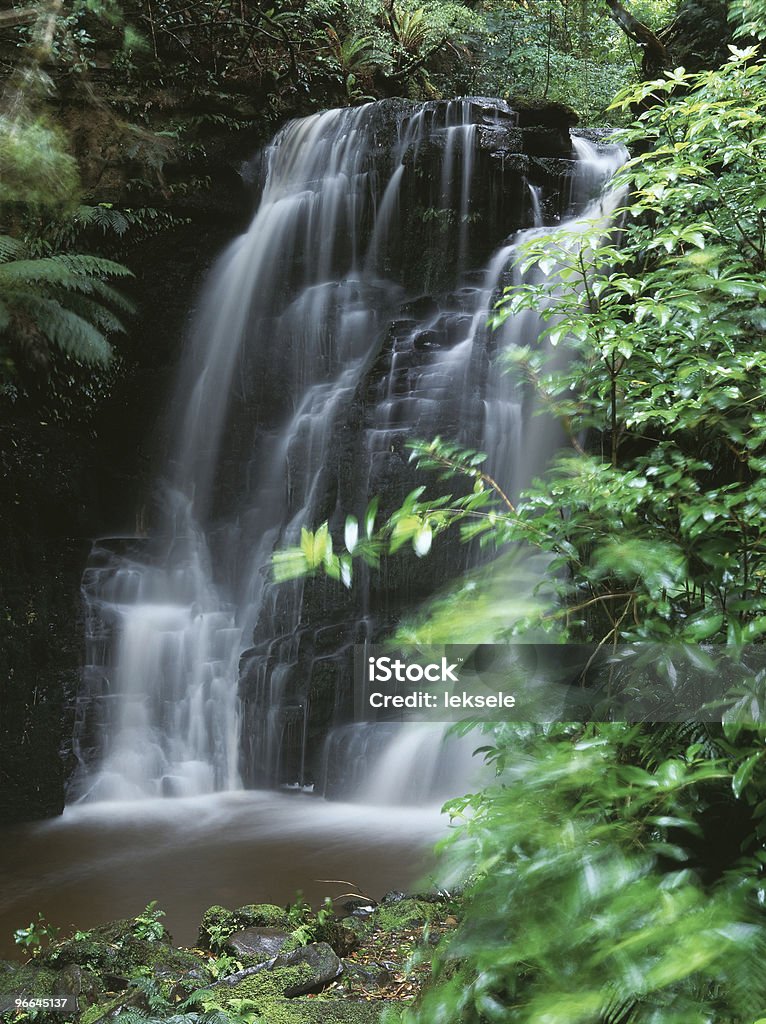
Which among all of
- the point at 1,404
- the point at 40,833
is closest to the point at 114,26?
the point at 1,404

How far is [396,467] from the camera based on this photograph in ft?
19.7

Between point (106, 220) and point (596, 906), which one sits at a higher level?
point (106, 220)

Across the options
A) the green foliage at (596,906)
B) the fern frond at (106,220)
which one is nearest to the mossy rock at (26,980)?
the green foliage at (596,906)

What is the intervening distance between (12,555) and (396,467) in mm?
3076

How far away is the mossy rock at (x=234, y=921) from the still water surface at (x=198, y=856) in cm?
27

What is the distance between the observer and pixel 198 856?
4.77m

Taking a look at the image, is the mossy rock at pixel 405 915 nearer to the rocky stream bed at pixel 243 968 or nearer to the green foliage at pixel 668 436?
the rocky stream bed at pixel 243 968

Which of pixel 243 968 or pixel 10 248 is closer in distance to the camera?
pixel 243 968

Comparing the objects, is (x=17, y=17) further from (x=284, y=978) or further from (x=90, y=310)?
(x=284, y=978)

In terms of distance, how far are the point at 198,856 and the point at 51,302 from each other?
460cm

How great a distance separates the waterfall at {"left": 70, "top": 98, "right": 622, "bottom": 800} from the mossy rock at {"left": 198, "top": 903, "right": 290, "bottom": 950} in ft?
6.35

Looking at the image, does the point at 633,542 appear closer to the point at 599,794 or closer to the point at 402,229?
the point at 599,794

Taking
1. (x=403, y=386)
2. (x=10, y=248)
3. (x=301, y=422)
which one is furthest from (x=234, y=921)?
(x=10, y=248)

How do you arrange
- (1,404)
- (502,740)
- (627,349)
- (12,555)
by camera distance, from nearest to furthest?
(502,740) → (627,349) → (12,555) → (1,404)
